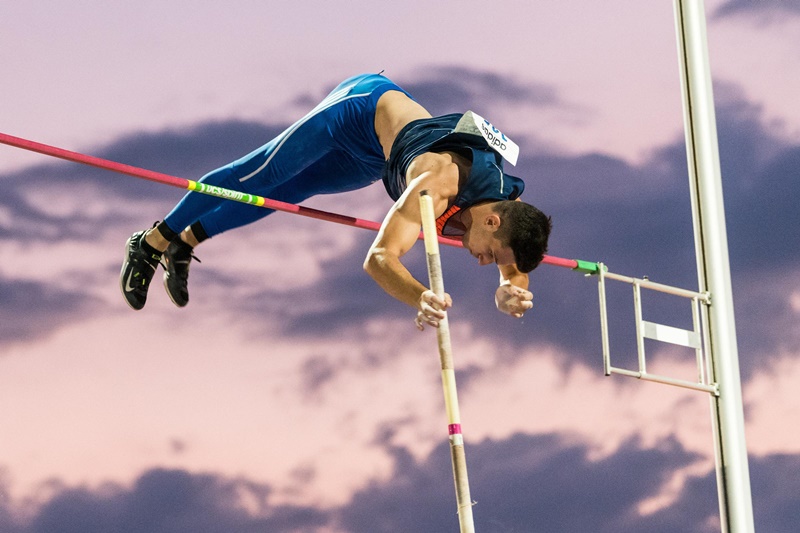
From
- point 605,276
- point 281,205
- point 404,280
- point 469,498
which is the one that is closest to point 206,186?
point 281,205

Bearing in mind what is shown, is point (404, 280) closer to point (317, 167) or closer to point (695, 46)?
point (317, 167)

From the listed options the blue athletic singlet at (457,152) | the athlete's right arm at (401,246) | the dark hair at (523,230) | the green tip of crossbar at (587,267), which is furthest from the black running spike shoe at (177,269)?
the green tip of crossbar at (587,267)

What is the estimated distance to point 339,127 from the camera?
4.46 meters

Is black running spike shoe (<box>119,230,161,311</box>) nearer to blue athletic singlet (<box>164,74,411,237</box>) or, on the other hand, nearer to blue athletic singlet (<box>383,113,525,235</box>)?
blue athletic singlet (<box>164,74,411,237</box>)

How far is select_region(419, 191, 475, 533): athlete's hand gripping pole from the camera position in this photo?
353 cm

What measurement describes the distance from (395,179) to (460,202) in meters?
0.29

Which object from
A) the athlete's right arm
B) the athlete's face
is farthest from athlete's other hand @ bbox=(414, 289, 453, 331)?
the athlete's face

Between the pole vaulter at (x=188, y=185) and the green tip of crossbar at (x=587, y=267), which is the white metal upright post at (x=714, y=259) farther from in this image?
the pole vaulter at (x=188, y=185)

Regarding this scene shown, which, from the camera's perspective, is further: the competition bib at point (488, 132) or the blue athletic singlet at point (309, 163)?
the blue athletic singlet at point (309, 163)

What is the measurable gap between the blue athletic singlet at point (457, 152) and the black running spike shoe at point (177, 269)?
1119 millimetres

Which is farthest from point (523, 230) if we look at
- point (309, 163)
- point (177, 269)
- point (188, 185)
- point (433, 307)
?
point (177, 269)

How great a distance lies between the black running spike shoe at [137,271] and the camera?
496 centimetres

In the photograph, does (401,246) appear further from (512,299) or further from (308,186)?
(308,186)

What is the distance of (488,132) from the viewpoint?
13.8 feet
